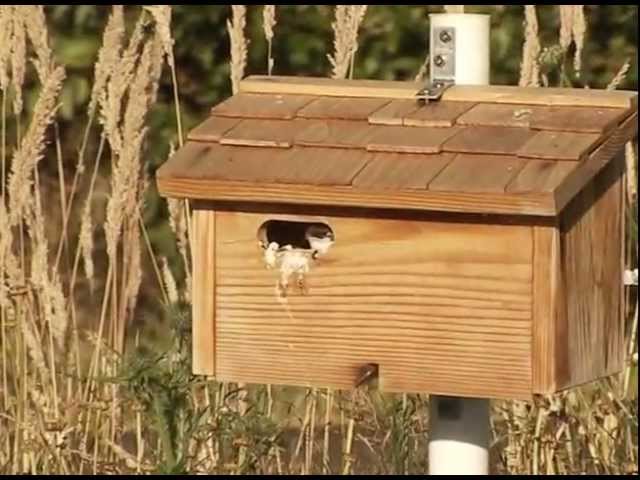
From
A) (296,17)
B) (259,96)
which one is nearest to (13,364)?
(259,96)

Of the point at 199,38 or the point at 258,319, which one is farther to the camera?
the point at 199,38

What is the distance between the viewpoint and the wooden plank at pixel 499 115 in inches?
147

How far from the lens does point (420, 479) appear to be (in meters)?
4.07

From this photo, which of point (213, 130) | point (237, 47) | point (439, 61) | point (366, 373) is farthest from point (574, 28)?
point (366, 373)

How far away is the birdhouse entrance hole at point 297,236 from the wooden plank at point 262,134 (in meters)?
0.14

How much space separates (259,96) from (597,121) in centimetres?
64

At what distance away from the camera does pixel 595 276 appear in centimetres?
398

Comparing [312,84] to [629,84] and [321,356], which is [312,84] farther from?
[629,84]

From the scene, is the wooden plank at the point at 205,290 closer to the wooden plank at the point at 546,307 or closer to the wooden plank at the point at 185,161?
the wooden plank at the point at 185,161

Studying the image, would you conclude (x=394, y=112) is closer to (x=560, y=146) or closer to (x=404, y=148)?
(x=404, y=148)

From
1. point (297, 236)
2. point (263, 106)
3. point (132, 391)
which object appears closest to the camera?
point (263, 106)

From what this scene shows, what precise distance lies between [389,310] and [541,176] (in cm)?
37

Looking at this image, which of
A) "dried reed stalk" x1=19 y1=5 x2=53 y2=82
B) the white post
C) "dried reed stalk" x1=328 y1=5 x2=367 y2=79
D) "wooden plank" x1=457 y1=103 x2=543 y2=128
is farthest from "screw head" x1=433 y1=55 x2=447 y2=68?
"dried reed stalk" x1=19 y1=5 x2=53 y2=82

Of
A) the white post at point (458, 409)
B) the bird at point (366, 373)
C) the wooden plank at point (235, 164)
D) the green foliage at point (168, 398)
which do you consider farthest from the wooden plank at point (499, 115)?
the green foliage at point (168, 398)
